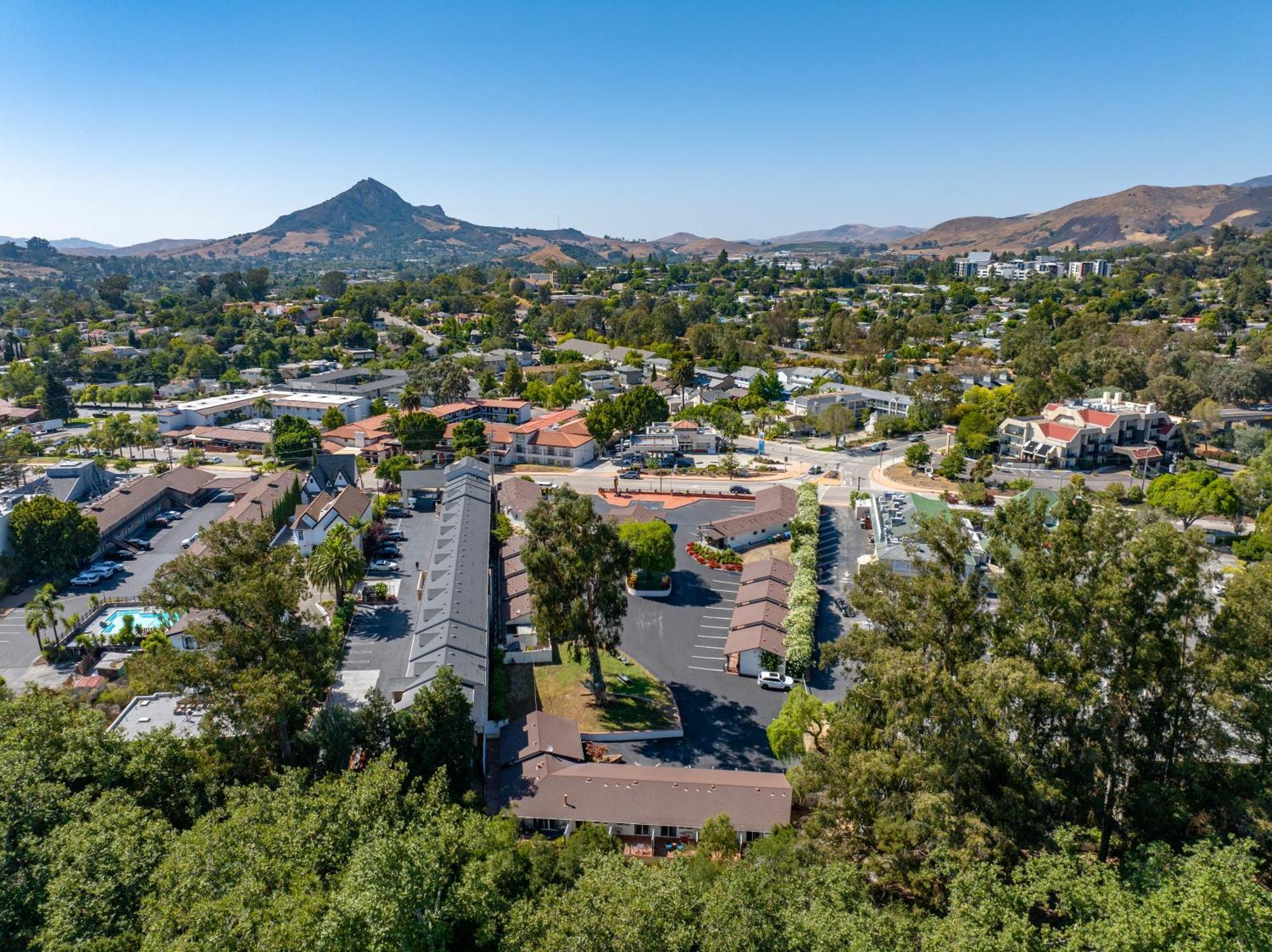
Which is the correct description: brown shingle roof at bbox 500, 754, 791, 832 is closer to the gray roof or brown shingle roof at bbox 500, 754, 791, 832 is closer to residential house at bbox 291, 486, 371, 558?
the gray roof

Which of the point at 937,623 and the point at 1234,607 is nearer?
the point at 1234,607

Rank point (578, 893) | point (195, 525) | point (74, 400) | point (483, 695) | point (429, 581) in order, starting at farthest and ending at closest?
point (74, 400)
point (195, 525)
point (429, 581)
point (483, 695)
point (578, 893)

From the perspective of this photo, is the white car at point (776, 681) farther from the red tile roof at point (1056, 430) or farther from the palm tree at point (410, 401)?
the palm tree at point (410, 401)

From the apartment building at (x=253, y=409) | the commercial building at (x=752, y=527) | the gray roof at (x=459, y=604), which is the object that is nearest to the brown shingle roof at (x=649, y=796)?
the gray roof at (x=459, y=604)

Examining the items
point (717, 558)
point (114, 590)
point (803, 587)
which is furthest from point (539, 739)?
point (114, 590)

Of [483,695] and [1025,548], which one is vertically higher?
[1025,548]

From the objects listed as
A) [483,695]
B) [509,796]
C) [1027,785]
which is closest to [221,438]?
[483,695]

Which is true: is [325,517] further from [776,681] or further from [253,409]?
[253,409]

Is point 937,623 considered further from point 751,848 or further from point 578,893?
point 578,893
